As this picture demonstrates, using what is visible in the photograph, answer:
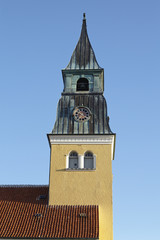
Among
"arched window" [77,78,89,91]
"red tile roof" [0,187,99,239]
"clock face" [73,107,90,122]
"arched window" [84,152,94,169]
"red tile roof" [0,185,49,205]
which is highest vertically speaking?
"arched window" [77,78,89,91]

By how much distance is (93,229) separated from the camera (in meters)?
34.7

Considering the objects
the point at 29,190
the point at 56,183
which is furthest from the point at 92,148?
the point at 29,190

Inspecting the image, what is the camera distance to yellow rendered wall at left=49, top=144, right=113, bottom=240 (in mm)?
38031

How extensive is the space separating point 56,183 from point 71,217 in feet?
12.7

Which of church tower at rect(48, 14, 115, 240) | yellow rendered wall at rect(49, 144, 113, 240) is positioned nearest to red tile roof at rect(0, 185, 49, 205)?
yellow rendered wall at rect(49, 144, 113, 240)

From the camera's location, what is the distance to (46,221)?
35906 millimetres

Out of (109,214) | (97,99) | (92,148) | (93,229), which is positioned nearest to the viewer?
(93,229)

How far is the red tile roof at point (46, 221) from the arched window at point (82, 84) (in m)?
12.4

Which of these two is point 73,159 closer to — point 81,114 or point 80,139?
point 80,139

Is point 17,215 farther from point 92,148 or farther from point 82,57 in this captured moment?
point 82,57

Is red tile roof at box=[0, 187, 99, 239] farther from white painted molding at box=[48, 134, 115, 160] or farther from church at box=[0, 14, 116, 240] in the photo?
white painted molding at box=[48, 134, 115, 160]

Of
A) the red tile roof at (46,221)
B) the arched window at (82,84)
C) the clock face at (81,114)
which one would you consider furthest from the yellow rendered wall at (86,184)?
the arched window at (82,84)

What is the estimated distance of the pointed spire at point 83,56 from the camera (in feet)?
150

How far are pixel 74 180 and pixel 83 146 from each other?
3.31m
